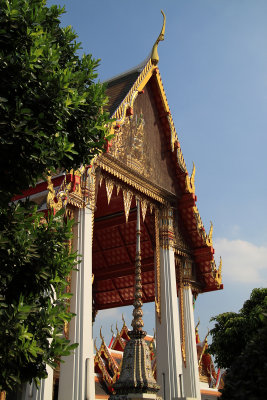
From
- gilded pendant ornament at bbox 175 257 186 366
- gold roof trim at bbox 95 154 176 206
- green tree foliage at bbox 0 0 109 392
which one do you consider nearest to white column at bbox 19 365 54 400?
green tree foliage at bbox 0 0 109 392

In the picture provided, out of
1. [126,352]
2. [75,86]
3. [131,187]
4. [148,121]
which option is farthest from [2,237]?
[148,121]

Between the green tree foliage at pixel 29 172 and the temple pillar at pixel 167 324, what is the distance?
19.7 ft

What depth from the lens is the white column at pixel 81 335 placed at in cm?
745

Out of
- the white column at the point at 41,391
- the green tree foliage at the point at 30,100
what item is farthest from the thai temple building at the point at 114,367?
the green tree foliage at the point at 30,100

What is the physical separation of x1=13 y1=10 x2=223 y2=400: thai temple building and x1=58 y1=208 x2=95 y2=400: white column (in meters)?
0.02

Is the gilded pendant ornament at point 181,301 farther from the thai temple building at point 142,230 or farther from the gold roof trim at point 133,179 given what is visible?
the gold roof trim at point 133,179

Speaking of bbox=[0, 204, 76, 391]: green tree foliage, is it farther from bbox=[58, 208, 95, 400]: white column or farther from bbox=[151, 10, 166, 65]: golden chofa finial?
bbox=[151, 10, 166, 65]: golden chofa finial

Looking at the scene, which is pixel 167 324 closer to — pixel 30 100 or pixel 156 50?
pixel 156 50

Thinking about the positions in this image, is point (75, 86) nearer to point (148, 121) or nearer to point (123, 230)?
point (148, 121)

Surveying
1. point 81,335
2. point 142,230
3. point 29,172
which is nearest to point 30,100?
point 29,172

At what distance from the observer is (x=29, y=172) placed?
448cm

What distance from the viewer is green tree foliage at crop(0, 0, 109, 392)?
409 cm

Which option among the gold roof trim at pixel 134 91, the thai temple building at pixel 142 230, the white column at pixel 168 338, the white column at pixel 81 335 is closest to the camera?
the white column at pixel 81 335

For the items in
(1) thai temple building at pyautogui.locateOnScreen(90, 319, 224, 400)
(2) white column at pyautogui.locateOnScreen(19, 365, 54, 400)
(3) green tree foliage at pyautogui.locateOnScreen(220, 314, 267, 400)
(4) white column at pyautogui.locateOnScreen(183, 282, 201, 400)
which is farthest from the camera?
(1) thai temple building at pyautogui.locateOnScreen(90, 319, 224, 400)
